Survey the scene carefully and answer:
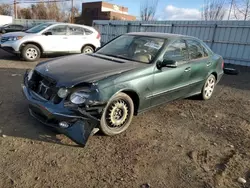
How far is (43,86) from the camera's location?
299 cm

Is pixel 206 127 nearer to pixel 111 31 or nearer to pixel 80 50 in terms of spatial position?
pixel 80 50

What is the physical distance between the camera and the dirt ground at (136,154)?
2.32 m

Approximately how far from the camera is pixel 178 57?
4.04m

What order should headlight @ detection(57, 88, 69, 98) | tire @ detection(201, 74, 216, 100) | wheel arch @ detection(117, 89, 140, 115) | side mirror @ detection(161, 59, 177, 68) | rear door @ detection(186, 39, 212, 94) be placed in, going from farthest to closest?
1. tire @ detection(201, 74, 216, 100)
2. rear door @ detection(186, 39, 212, 94)
3. side mirror @ detection(161, 59, 177, 68)
4. wheel arch @ detection(117, 89, 140, 115)
5. headlight @ detection(57, 88, 69, 98)

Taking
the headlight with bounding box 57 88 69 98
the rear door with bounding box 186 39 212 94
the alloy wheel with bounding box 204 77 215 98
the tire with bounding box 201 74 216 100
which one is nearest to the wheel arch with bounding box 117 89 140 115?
the headlight with bounding box 57 88 69 98

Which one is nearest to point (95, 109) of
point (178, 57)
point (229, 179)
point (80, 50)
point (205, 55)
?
point (229, 179)

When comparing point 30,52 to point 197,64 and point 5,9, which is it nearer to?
point 197,64

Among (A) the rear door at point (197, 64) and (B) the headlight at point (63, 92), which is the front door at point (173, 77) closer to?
(A) the rear door at point (197, 64)

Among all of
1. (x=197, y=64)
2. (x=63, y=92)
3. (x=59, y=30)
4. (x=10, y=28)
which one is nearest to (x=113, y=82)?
(x=63, y=92)

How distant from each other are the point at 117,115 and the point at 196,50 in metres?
2.59

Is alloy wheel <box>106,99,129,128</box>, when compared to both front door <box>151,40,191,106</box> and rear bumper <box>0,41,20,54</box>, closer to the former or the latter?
front door <box>151,40,191,106</box>

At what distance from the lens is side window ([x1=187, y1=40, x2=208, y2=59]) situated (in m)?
4.40

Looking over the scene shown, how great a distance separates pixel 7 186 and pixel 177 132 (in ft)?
8.46

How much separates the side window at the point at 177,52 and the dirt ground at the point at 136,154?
114 cm
